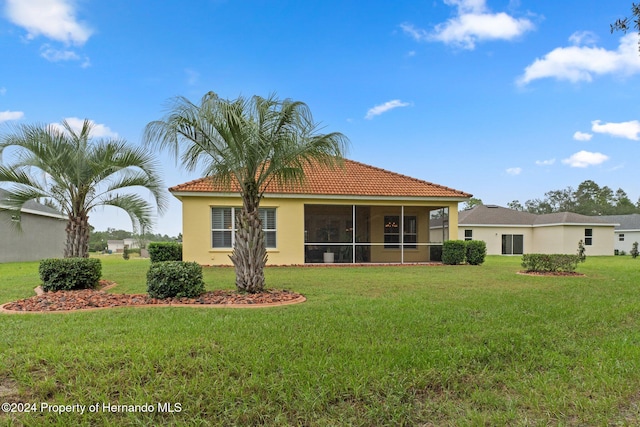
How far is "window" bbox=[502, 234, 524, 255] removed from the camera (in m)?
30.1

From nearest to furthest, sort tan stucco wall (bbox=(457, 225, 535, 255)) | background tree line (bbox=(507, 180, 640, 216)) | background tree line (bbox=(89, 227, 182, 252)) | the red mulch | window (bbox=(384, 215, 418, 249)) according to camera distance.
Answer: the red mulch
background tree line (bbox=(89, 227, 182, 252))
window (bbox=(384, 215, 418, 249))
tan stucco wall (bbox=(457, 225, 535, 255))
background tree line (bbox=(507, 180, 640, 216))

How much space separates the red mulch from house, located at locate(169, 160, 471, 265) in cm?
679

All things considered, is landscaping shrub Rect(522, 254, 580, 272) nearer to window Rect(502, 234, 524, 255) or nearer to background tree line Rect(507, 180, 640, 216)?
window Rect(502, 234, 524, 255)

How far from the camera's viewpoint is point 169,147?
25.5ft

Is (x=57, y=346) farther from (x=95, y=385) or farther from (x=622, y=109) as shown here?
(x=622, y=109)

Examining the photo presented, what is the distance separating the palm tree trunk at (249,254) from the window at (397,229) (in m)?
12.4

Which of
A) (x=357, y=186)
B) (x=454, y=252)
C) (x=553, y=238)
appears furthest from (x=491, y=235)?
(x=357, y=186)

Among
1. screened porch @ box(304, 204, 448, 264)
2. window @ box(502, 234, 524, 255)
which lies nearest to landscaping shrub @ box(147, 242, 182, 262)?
screened porch @ box(304, 204, 448, 264)

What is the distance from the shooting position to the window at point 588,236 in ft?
97.6

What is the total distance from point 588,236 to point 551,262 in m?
22.1

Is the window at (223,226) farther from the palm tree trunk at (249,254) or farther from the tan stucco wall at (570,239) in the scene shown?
the tan stucco wall at (570,239)

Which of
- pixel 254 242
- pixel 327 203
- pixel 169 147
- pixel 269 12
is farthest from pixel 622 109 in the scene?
pixel 169 147

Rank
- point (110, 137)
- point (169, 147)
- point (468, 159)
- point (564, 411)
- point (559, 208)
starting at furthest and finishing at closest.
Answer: point (559, 208) < point (468, 159) < point (110, 137) < point (169, 147) < point (564, 411)

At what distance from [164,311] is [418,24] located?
11815 mm
